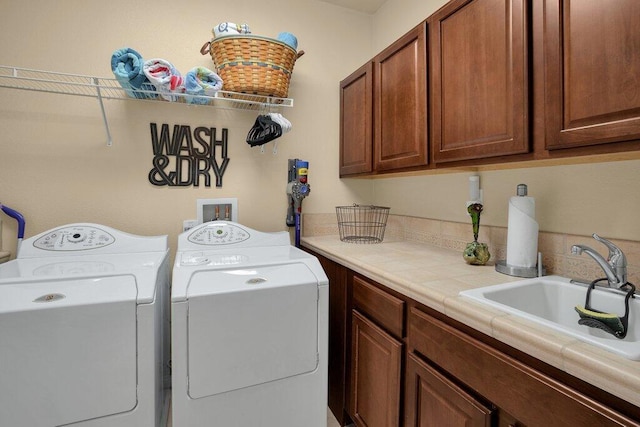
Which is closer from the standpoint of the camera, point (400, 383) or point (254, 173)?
point (400, 383)

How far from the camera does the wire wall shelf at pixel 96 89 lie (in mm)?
1622

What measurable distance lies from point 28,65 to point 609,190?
274 centimetres

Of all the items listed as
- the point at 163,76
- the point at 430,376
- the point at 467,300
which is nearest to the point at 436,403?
the point at 430,376

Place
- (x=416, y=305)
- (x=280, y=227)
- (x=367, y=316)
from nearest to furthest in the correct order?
(x=416, y=305)
(x=367, y=316)
(x=280, y=227)

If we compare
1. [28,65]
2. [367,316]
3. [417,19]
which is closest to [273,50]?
[417,19]

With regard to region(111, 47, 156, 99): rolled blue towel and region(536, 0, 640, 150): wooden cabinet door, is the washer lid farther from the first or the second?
region(536, 0, 640, 150): wooden cabinet door

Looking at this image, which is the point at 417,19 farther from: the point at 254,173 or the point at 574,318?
the point at 574,318

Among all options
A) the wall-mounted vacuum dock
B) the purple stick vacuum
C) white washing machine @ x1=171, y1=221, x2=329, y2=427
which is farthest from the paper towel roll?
the purple stick vacuum

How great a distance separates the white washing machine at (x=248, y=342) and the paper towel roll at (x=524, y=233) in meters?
0.82

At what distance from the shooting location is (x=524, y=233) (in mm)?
Result: 1267

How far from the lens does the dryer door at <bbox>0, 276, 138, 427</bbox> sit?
1.00m

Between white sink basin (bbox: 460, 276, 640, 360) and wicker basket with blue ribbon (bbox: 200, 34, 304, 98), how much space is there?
4.92ft

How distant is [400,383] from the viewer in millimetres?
1232

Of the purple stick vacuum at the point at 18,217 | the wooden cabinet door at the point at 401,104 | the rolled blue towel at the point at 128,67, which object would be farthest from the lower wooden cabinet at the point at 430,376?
the purple stick vacuum at the point at 18,217
